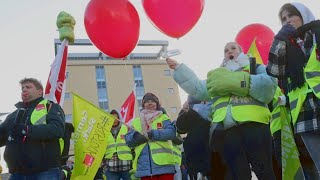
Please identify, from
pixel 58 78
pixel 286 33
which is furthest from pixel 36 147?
pixel 286 33

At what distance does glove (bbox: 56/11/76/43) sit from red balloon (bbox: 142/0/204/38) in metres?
1.16

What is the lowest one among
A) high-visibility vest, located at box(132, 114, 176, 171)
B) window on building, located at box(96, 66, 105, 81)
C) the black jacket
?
high-visibility vest, located at box(132, 114, 176, 171)

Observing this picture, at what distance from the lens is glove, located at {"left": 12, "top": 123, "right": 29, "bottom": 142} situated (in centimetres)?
403

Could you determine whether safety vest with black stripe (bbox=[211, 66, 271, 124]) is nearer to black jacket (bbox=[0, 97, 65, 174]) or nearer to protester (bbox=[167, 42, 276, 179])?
protester (bbox=[167, 42, 276, 179])

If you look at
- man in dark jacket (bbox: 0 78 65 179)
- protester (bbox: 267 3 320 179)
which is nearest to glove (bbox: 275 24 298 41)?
protester (bbox: 267 3 320 179)

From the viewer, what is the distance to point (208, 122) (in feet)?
15.6

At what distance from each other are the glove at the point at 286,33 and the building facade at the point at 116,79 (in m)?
44.1

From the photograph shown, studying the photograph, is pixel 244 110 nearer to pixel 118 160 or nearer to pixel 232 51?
pixel 232 51

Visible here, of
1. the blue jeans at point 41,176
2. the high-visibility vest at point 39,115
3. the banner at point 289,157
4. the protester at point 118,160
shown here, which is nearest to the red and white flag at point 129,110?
the protester at point 118,160

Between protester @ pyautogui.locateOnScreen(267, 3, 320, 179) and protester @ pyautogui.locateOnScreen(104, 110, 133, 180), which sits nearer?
protester @ pyautogui.locateOnScreen(267, 3, 320, 179)

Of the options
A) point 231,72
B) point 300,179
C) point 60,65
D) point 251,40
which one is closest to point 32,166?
point 60,65

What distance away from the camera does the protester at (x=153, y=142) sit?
206 inches

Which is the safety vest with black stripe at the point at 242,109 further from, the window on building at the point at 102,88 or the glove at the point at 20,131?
the window on building at the point at 102,88

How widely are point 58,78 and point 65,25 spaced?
72cm
